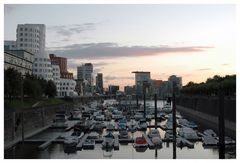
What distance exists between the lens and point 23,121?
3628 centimetres

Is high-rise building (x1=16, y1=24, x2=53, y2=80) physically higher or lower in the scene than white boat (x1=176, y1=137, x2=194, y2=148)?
higher

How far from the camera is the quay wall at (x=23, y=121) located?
1225 inches

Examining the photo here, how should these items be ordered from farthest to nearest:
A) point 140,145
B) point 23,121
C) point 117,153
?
point 23,121 < point 140,145 < point 117,153

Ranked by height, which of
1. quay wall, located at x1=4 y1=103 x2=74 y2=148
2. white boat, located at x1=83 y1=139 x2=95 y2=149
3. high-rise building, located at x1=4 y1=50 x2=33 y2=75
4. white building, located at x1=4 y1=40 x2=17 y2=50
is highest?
white building, located at x1=4 y1=40 x2=17 y2=50

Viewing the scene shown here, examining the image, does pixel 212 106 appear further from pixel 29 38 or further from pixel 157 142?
pixel 29 38

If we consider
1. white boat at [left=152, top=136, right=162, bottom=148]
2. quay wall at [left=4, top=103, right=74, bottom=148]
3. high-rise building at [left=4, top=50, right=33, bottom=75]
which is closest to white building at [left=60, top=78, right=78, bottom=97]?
high-rise building at [left=4, top=50, right=33, bottom=75]

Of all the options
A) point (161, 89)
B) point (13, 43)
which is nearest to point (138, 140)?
point (13, 43)

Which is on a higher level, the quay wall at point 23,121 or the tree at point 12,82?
the tree at point 12,82

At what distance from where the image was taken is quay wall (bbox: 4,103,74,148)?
31116 mm

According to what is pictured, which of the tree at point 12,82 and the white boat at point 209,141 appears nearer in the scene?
the white boat at point 209,141

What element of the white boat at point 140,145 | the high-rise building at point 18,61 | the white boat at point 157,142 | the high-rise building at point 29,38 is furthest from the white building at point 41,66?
the white boat at point 140,145

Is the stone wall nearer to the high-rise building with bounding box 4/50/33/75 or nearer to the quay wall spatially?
the quay wall

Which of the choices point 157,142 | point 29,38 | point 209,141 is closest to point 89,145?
point 157,142

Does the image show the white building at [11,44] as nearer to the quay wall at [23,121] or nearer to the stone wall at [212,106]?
the quay wall at [23,121]
